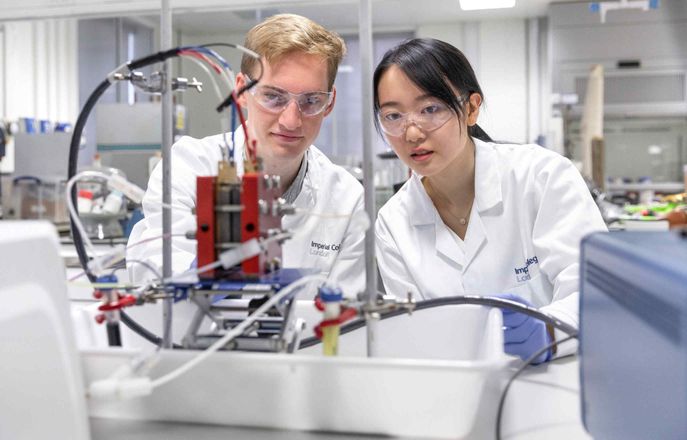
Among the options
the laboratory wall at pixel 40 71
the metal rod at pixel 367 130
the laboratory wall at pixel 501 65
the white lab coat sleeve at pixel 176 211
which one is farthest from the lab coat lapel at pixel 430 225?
the laboratory wall at pixel 501 65

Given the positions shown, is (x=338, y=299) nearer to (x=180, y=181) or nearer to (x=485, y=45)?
(x=180, y=181)

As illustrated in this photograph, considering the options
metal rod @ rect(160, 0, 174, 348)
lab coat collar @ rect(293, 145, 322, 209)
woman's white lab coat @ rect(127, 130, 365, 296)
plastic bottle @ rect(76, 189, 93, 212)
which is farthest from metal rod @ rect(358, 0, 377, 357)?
plastic bottle @ rect(76, 189, 93, 212)

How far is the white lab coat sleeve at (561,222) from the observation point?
120 centimetres

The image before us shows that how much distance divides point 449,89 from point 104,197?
63.8 inches

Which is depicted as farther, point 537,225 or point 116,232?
point 116,232

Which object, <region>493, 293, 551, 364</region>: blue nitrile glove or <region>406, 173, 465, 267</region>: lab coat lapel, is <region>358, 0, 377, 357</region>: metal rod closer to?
<region>493, 293, 551, 364</region>: blue nitrile glove

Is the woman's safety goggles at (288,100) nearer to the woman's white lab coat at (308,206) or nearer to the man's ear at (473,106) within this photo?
the woman's white lab coat at (308,206)

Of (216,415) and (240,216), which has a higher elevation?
(240,216)

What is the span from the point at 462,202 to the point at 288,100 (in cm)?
53

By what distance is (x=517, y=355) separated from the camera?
2.85ft

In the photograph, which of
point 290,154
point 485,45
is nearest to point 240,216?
point 290,154

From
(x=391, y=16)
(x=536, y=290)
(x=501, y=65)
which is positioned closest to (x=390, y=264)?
(x=536, y=290)

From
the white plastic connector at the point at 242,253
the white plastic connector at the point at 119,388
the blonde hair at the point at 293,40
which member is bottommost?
the white plastic connector at the point at 119,388

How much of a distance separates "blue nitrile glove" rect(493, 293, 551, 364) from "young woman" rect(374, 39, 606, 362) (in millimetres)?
280
